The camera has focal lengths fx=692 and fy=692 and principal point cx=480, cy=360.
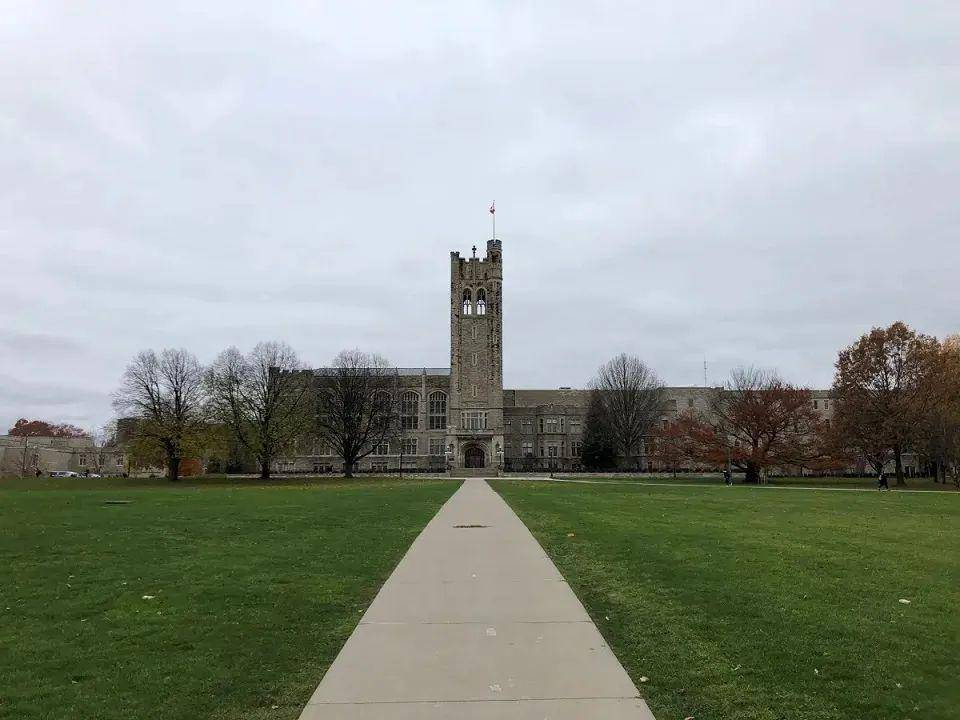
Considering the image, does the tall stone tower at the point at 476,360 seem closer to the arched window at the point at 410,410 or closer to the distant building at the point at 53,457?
the arched window at the point at 410,410

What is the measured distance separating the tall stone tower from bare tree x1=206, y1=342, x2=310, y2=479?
24.6 m

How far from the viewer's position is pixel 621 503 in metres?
27.6

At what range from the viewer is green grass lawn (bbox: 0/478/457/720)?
5.71m

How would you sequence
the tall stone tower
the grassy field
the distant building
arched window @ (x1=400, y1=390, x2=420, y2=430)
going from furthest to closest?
the distant building → arched window @ (x1=400, y1=390, x2=420, y2=430) → the tall stone tower → the grassy field

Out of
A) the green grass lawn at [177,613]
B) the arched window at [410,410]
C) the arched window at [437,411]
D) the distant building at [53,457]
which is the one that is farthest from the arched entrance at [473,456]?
the green grass lawn at [177,613]

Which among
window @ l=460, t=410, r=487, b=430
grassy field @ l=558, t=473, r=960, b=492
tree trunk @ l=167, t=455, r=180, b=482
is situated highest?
window @ l=460, t=410, r=487, b=430

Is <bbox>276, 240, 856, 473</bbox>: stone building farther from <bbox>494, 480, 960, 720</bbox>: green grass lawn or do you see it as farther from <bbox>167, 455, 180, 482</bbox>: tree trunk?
<bbox>494, 480, 960, 720</bbox>: green grass lawn

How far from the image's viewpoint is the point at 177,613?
8.42 metres

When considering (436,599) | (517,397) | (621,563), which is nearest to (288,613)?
(436,599)

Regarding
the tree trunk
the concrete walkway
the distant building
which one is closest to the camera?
the concrete walkway

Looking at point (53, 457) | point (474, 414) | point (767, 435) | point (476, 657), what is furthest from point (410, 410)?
point (476, 657)

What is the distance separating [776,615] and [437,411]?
8958 cm

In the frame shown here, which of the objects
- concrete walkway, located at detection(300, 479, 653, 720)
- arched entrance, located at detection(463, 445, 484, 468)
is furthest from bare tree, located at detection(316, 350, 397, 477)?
concrete walkway, located at detection(300, 479, 653, 720)

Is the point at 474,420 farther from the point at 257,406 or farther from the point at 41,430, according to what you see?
the point at 41,430
